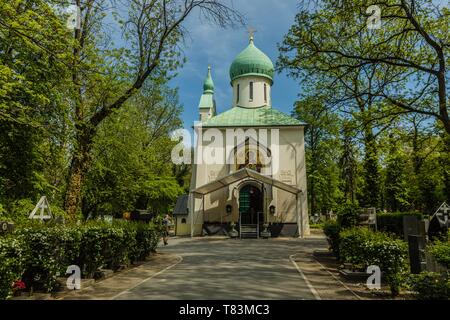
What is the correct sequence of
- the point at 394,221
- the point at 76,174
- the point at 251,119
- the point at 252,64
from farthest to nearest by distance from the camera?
1. the point at 252,64
2. the point at 251,119
3. the point at 394,221
4. the point at 76,174

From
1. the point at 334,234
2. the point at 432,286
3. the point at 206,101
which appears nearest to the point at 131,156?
the point at 334,234

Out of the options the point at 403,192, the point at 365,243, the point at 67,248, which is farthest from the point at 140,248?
the point at 403,192

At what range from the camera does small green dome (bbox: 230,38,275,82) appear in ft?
115

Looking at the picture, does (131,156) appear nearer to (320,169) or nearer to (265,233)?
(265,233)

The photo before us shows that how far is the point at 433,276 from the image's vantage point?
6.29m

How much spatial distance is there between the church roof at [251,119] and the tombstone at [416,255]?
21.6m

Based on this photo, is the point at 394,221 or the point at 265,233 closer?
the point at 394,221

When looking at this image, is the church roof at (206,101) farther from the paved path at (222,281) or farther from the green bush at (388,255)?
the green bush at (388,255)

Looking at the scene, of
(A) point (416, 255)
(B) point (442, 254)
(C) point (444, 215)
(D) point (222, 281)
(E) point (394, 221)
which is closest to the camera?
(B) point (442, 254)

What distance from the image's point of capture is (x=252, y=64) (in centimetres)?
3519

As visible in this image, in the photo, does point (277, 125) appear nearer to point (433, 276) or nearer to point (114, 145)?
point (114, 145)

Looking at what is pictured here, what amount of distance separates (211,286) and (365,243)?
4.19m

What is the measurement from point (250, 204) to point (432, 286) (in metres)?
23.3
